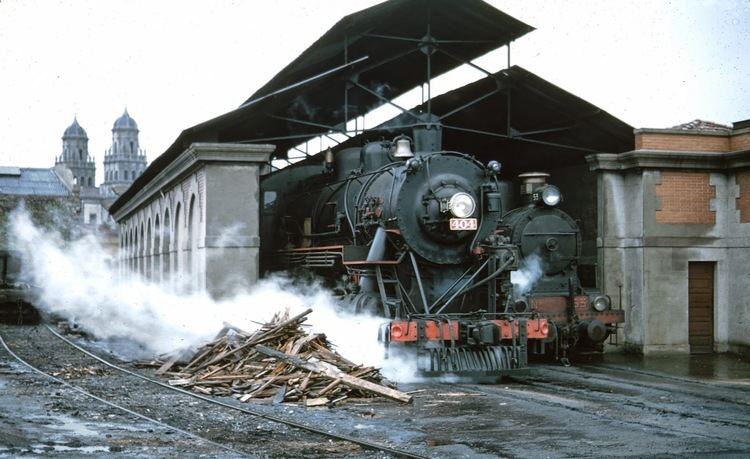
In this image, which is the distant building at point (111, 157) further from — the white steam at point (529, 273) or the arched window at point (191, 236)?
the white steam at point (529, 273)

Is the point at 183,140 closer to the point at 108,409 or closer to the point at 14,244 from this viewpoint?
the point at 108,409

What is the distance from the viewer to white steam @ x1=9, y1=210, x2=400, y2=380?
42.9ft

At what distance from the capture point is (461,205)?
13141 millimetres

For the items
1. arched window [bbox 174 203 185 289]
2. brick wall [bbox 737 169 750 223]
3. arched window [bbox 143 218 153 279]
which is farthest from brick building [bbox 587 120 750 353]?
arched window [bbox 143 218 153 279]

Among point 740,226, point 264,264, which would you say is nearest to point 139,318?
point 264,264

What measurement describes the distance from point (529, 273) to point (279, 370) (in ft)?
18.6

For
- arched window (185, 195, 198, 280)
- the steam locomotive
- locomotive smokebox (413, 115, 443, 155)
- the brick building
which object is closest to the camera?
the steam locomotive

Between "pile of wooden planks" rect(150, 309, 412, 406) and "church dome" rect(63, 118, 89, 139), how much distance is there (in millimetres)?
142650

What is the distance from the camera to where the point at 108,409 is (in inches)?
383

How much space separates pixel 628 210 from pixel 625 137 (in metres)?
1.42

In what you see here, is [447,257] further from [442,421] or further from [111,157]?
[111,157]

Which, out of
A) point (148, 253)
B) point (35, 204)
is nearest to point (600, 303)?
point (148, 253)

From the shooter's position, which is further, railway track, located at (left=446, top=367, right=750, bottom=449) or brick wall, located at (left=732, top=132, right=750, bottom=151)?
brick wall, located at (left=732, top=132, right=750, bottom=151)

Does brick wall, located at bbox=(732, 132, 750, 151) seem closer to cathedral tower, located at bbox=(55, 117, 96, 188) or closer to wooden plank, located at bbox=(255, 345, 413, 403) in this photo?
wooden plank, located at bbox=(255, 345, 413, 403)
